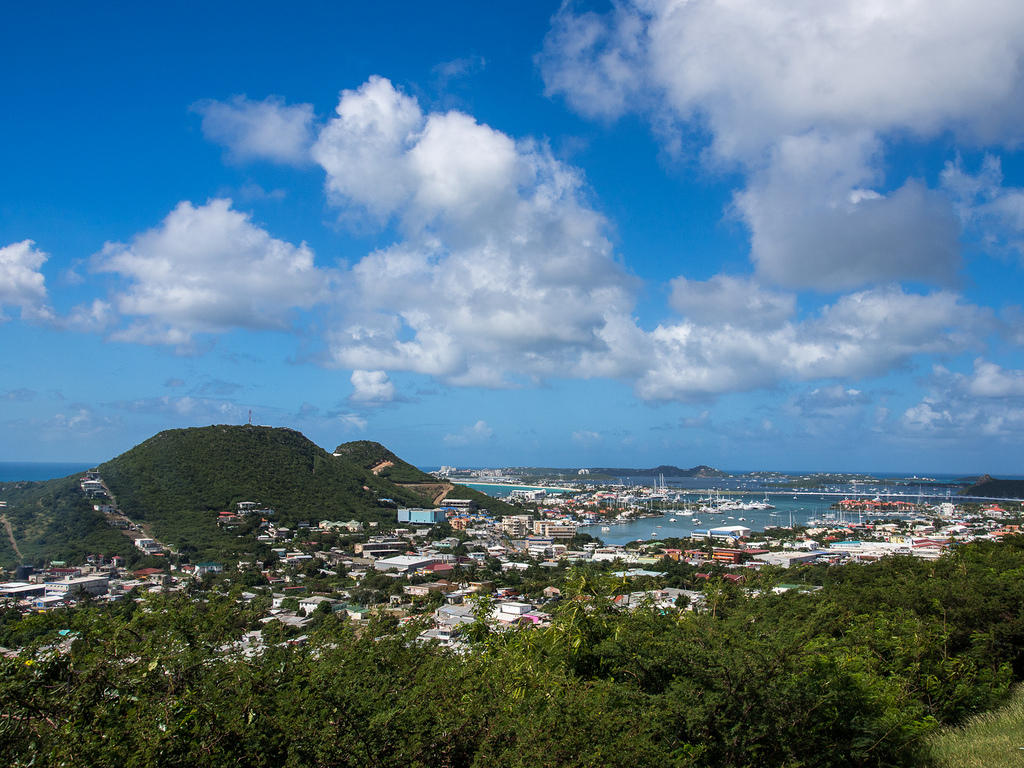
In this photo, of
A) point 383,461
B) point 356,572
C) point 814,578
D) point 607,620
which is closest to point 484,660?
point 607,620

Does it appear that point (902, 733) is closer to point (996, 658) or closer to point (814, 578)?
point (996, 658)

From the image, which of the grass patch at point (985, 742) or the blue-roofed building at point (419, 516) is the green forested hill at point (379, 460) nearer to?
the blue-roofed building at point (419, 516)

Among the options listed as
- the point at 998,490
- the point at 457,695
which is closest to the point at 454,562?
the point at 457,695

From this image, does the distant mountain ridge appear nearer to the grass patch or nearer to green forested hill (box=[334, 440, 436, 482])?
green forested hill (box=[334, 440, 436, 482])

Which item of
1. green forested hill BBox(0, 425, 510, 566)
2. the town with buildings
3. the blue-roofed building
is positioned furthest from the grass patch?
the blue-roofed building

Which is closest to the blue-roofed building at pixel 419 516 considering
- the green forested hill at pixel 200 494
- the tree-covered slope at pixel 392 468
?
the green forested hill at pixel 200 494

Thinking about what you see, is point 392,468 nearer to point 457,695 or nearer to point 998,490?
point 457,695
